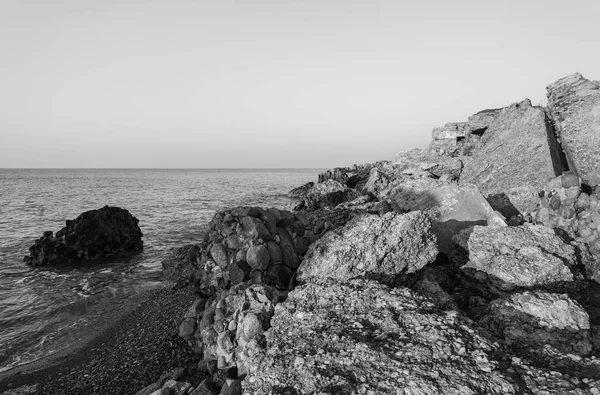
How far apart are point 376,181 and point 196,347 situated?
906 inches

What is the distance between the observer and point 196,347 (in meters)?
7.39

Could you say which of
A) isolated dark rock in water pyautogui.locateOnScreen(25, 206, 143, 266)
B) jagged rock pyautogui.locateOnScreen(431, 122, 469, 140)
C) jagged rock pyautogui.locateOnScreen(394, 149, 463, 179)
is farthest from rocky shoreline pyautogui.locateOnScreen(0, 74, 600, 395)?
jagged rock pyautogui.locateOnScreen(431, 122, 469, 140)

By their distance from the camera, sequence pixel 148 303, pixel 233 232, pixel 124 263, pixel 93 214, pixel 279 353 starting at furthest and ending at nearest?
pixel 93 214, pixel 124 263, pixel 148 303, pixel 233 232, pixel 279 353

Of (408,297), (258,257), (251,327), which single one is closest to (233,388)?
(251,327)

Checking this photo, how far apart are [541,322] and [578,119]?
10.2 m

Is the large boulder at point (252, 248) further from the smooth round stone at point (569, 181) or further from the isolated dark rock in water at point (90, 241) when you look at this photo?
the isolated dark rock in water at point (90, 241)

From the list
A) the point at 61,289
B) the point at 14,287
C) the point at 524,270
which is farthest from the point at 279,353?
the point at 14,287

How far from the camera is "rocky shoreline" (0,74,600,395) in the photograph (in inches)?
157

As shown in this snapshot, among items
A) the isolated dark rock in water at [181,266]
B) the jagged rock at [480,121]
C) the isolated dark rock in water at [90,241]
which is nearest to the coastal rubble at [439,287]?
the isolated dark rock in water at [181,266]

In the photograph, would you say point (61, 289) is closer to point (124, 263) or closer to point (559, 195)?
point (124, 263)

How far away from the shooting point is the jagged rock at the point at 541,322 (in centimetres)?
499

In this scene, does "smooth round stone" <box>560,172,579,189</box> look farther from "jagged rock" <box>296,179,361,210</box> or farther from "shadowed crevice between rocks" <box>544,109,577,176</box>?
"jagged rock" <box>296,179,361,210</box>

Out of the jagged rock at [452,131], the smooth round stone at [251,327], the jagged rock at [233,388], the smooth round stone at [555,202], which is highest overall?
the jagged rock at [452,131]

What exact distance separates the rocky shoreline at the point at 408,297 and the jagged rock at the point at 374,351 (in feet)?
0.07
